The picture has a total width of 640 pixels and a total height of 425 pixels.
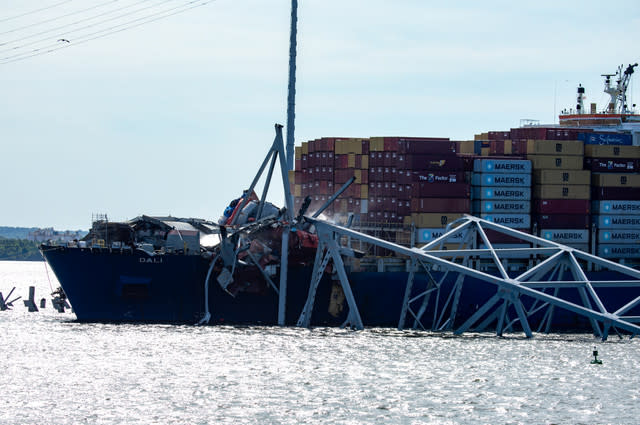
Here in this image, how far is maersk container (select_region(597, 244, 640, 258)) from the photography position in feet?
271

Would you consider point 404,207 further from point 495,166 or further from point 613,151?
point 613,151

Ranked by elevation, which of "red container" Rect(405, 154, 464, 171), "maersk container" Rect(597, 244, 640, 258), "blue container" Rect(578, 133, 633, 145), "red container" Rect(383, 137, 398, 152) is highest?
"blue container" Rect(578, 133, 633, 145)

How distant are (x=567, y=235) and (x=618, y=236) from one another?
17.3ft

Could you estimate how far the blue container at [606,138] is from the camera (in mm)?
87375

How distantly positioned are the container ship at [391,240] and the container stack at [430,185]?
103 mm

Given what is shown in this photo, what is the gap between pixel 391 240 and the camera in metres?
77.9

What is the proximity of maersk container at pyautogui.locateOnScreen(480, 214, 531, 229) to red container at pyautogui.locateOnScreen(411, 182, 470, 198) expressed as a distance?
3.40 meters

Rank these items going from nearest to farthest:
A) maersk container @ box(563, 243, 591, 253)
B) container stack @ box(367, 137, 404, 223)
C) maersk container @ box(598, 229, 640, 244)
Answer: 1. container stack @ box(367, 137, 404, 223)
2. maersk container @ box(563, 243, 591, 253)
3. maersk container @ box(598, 229, 640, 244)

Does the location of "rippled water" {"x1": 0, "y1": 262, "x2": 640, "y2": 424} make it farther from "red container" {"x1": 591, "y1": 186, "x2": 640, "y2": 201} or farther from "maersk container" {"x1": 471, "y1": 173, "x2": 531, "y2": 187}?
"red container" {"x1": 591, "y1": 186, "x2": 640, "y2": 201}

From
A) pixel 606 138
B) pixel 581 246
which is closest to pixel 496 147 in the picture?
pixel 606 138

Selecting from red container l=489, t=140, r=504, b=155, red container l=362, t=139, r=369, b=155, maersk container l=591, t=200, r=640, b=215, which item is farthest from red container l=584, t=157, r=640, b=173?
red container l=362, t=139, r=369, b=155

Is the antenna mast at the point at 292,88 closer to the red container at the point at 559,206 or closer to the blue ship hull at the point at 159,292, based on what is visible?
the blue ship hull at the point at 159,292

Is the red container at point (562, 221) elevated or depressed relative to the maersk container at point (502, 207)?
depressed

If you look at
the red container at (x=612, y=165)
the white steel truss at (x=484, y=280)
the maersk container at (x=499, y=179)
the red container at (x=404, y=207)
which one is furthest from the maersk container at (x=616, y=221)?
the red container at (x=404, y=207)
